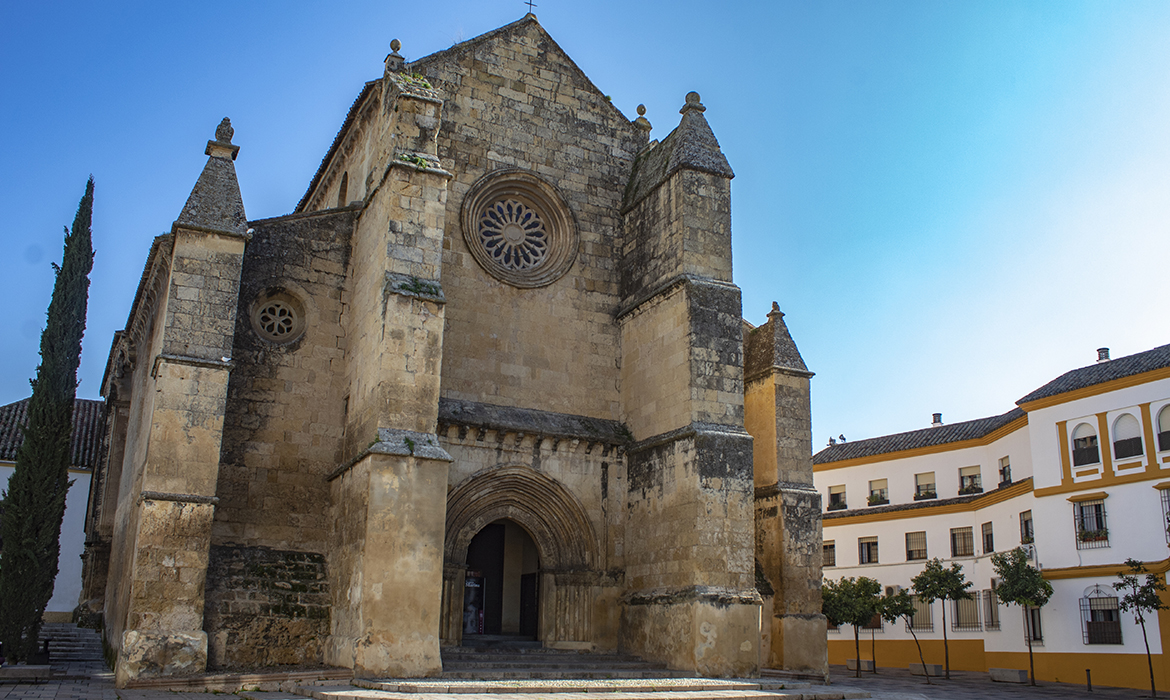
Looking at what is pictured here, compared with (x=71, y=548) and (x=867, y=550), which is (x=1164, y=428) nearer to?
(x=867, y=550)

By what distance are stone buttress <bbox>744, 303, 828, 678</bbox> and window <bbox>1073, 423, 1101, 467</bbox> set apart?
10.9m

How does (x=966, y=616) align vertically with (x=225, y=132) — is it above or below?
below

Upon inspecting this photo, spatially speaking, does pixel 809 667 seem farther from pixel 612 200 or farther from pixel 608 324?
pixel 612 200

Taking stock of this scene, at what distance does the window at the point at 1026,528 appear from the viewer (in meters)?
27.4

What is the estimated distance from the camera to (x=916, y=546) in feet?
108

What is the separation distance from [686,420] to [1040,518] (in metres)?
15.4

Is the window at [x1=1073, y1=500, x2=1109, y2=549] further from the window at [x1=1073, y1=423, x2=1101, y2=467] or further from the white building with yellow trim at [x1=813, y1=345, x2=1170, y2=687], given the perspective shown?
the window at [x1=1073, y1=423, x2=1101, y2=467]

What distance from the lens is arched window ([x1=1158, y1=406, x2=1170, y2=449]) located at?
917 inches

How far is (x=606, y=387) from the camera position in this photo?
17594 millimetres

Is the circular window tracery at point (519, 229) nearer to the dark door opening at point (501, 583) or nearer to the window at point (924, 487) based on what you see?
the dark door opening at point (501, 583)

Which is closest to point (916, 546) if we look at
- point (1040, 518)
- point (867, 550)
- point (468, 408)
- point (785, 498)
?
point (867, 550)

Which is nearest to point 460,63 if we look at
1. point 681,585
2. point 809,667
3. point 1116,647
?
point 681,585

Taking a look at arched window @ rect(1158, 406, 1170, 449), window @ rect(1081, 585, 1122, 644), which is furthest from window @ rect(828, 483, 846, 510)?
arched window @ rect(1158, 406, 1170, 449)

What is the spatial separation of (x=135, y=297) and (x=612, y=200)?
936 centimetres
